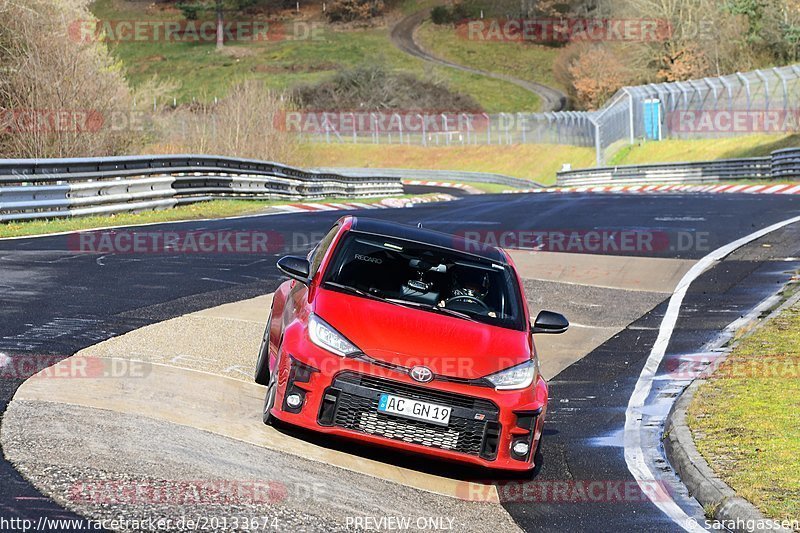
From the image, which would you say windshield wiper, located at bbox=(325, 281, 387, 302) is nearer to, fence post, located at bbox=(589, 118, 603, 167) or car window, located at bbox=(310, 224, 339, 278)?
car window, located at bbox=(310, 224, 339, 278)

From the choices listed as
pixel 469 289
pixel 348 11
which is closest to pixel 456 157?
pixel 348 11

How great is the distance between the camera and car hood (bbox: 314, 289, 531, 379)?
781 centimetres

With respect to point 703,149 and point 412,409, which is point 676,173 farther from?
point 412,409

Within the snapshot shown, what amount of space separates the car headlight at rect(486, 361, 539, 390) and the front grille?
1.04 feet

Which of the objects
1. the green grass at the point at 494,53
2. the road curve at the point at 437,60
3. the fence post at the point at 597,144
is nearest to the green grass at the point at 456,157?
the fence post at the point at 597,144

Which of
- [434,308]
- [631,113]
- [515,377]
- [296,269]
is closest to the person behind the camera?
[515,377]

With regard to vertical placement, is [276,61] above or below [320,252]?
below

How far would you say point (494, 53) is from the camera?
119 metres

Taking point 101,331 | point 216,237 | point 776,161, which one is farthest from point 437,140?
point 101,331

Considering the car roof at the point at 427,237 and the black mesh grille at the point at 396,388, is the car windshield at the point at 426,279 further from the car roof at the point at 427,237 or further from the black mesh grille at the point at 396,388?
the black mesh grille at the point at 396,388

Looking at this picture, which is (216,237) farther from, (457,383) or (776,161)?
(776,161)

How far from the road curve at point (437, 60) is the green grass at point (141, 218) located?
73455 mm

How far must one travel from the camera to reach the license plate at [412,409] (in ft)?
25.1

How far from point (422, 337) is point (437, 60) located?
10898 cm
